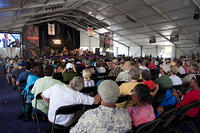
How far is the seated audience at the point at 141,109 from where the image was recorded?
155cm

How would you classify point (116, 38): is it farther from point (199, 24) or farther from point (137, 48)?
point (199, 24)

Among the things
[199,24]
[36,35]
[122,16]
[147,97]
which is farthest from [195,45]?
[36,35]

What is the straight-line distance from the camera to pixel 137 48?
23297mm

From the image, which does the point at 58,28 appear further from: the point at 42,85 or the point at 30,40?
Answer: the point at 42,85

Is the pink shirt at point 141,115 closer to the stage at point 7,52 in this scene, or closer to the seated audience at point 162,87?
the seated audience at point 162,87

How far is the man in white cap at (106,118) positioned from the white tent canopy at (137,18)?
802 cm

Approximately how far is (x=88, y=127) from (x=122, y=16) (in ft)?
51.8

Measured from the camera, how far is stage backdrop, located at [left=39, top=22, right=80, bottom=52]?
21.9m

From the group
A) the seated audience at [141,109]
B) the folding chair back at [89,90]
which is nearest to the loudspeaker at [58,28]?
the folding chair back at [89,90]

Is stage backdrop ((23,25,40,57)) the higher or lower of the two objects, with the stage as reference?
higher

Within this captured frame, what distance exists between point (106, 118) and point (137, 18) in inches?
606

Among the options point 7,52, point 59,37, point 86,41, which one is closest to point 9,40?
point 7,52

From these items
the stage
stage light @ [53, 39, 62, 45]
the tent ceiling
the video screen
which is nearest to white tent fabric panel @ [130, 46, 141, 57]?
the tent ceiling

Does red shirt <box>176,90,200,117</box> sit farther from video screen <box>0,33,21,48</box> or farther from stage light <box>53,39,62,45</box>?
stage light <box>53,39,62,45</box>
